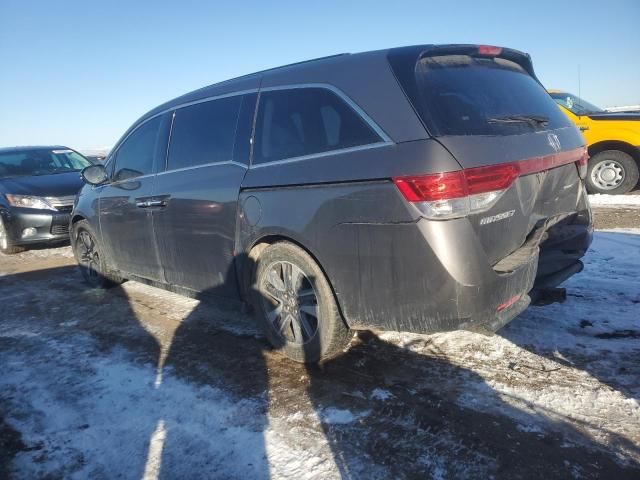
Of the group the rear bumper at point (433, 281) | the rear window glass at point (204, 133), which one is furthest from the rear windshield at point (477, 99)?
the rear window glass at point (204, 133)

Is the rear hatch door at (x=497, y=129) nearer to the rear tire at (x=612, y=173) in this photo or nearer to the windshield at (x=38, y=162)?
the rear tire at (x=612, y=173)

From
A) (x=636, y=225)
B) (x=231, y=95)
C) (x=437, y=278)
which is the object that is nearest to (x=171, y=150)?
(x=231, y=95)

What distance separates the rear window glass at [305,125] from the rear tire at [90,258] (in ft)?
9.11

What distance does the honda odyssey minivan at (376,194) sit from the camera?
228cm

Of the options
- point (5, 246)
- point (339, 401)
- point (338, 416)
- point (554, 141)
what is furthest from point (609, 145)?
point (5, 246)

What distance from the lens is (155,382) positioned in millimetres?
3002

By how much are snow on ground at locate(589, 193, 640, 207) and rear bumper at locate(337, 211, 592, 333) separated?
19.1 ft

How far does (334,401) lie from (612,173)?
7.52m

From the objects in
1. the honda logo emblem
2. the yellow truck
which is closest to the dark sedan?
the honda logo emblem

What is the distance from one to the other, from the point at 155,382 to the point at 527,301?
92.8 inches

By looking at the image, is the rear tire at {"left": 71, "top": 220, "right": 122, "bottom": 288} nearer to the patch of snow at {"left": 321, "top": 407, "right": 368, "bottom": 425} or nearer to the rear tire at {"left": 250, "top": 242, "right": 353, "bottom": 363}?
the rear tire at {"left": 250, "top": 242, "right": 353, "bottom": 363}

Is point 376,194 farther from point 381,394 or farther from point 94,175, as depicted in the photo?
point 94,175

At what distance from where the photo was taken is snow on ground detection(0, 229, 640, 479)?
213 centimetres

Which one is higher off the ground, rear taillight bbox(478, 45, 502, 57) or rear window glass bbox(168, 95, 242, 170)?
rear taillight bbox(478, 45, 502, 57)
